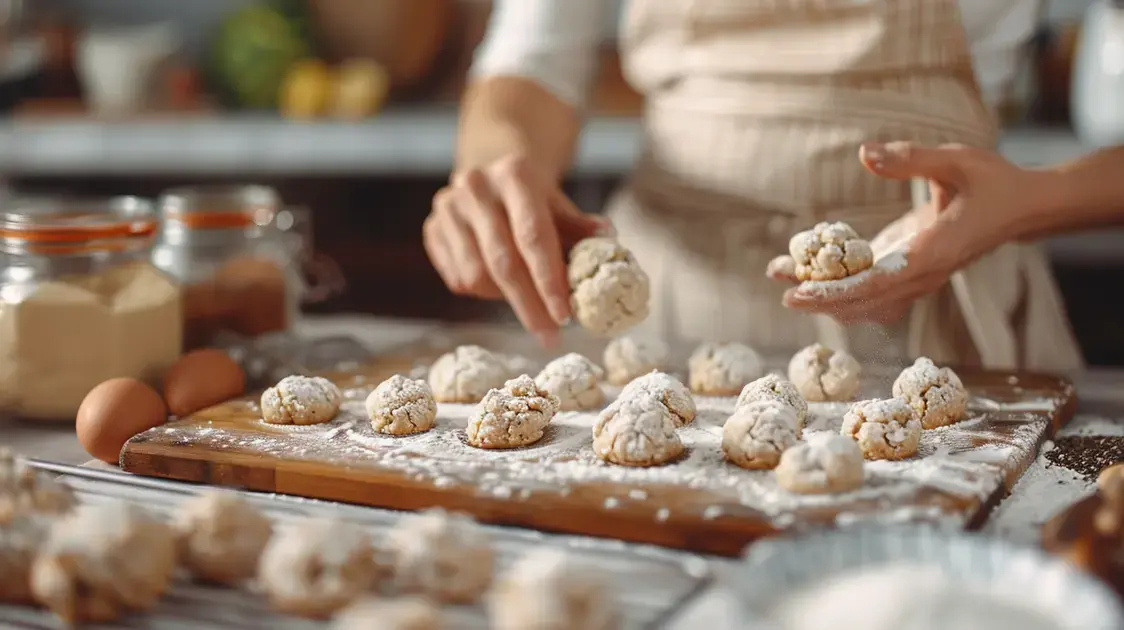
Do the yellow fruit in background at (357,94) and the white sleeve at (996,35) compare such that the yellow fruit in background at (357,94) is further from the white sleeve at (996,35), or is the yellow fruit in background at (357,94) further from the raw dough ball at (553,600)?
the raw dough ball at (553,600)

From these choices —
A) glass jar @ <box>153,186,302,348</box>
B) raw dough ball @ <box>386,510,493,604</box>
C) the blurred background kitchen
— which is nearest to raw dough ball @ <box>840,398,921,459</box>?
raw dough ball @ <box>386,510,493,604</box>

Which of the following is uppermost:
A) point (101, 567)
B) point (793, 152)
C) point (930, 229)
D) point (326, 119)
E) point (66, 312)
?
point (326, 119)

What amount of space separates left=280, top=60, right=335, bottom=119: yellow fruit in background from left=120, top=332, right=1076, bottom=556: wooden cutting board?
6.11ft

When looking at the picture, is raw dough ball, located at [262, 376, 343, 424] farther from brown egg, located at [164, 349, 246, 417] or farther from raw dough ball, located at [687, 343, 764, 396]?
raw dough ball, located at [687, 343, 764, 396]

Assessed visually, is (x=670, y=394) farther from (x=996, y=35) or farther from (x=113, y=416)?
(x=996, y=35)

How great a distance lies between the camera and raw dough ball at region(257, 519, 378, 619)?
2.43 ft

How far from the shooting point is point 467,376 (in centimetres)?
124

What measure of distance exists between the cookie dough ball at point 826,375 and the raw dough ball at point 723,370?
2.0 inches

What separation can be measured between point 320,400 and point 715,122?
0.72 metres

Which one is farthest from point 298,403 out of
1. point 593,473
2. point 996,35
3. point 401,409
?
point 996,35

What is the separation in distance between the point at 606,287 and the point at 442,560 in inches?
21.8

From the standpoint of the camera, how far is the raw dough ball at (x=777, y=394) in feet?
3.59

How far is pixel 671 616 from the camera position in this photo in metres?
0.75

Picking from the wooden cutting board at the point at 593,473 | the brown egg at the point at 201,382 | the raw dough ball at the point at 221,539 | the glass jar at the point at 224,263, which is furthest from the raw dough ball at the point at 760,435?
the glass jar at the point at 224,263
